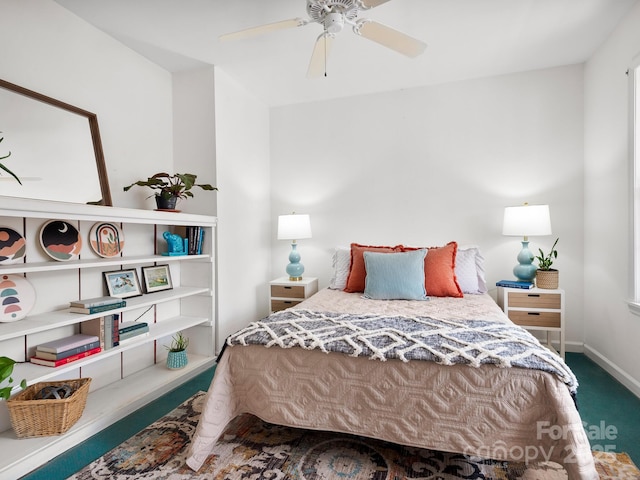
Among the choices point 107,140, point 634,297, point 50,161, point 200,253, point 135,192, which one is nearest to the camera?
point 50,161

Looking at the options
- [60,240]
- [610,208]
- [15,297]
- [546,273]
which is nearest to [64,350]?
[15,297]

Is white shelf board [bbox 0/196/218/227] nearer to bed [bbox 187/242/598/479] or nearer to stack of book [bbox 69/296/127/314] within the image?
stack of book [bbox 69/296/127/314]

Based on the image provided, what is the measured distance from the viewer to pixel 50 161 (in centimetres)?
210

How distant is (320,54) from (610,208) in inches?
97.0

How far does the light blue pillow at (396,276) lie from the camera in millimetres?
2625

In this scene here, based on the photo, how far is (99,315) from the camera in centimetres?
204

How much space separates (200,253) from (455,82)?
2.97 metres

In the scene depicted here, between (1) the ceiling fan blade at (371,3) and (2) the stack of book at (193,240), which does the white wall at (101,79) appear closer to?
(2) the stack of book at (193,240)

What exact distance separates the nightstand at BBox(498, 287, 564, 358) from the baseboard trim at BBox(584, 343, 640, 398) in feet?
1.01

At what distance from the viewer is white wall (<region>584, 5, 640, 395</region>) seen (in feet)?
7.68

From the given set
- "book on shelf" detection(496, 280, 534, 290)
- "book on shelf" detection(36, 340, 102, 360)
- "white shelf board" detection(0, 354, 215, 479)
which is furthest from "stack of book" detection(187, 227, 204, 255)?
"book on shelf" detection(496, 280, 534, 290)

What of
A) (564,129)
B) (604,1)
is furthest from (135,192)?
(564,129)

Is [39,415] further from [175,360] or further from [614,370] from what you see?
[614,370]

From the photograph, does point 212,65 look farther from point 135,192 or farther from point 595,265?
point 595,265
